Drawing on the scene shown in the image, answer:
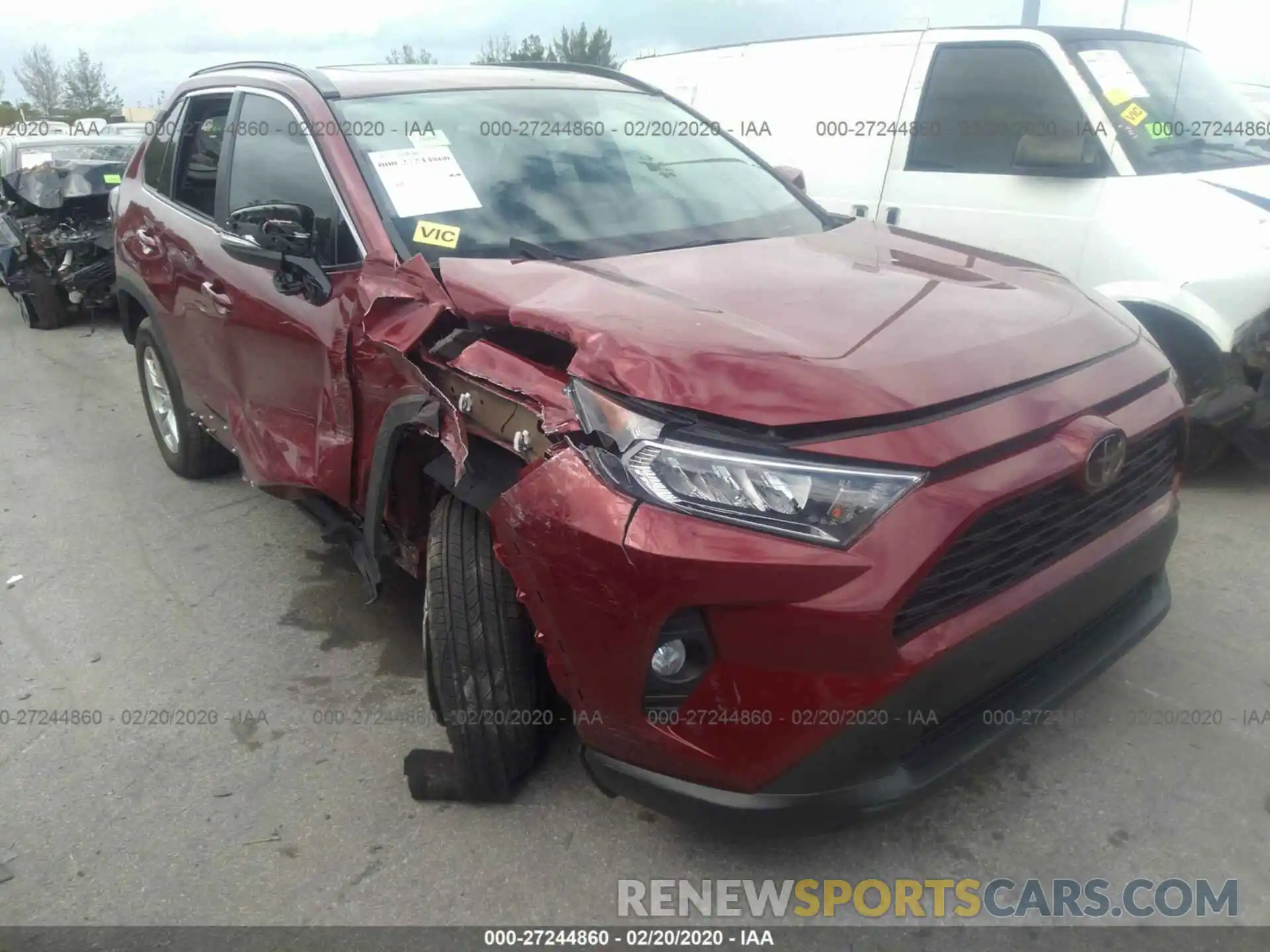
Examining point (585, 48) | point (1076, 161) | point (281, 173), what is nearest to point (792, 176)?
point (1076, 161)

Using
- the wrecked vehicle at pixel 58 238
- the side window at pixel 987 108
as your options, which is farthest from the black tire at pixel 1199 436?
the wrecked vehicle at pixel 58 238

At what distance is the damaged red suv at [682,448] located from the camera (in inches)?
75.5

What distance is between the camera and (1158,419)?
240 cm

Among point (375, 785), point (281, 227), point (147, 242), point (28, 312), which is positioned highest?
point (281, 227)

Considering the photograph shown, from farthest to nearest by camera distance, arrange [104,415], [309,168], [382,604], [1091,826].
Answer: [104,415], [382,604], [309,168], [1091,826]

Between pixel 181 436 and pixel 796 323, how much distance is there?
3.68 meters

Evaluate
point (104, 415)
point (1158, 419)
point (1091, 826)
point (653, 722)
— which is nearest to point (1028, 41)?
point (1158, 419)

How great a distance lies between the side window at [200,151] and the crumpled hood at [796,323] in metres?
1.98

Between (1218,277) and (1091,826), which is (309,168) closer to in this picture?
(1091,826)

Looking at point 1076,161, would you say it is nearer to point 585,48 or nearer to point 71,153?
point 71,153

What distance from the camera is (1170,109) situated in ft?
15.1

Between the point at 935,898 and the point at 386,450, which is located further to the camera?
the point at 386,450

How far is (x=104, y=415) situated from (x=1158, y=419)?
6.13 m

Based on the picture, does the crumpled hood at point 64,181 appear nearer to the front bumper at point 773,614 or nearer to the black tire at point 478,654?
the black tire at point 478,654
